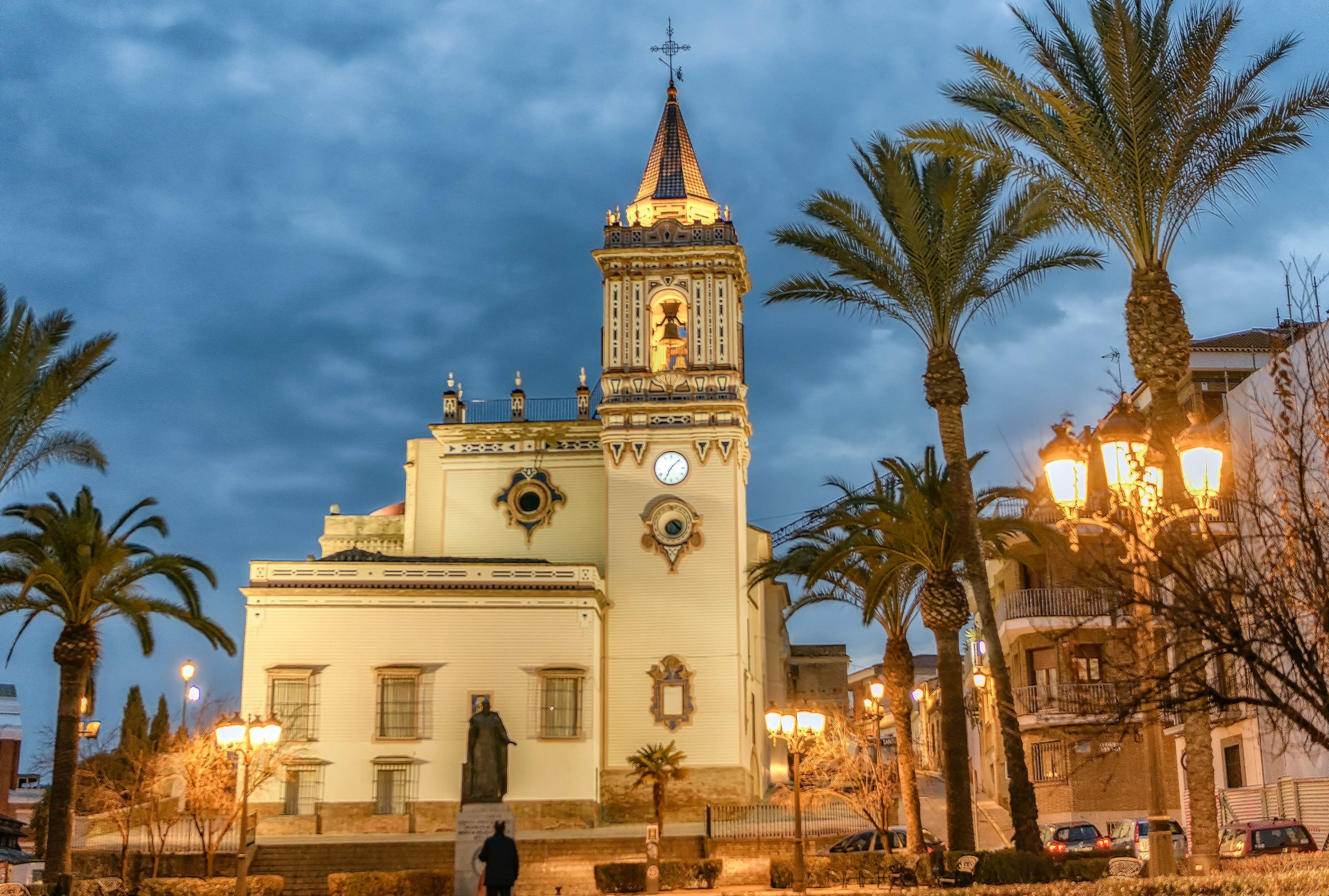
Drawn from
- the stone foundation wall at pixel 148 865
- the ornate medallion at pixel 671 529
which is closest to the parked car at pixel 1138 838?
the ornate medallion at pixel 671 529

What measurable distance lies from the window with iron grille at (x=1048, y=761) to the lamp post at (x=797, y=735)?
13.2 metres

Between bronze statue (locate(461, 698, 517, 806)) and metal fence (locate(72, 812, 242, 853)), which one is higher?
bronze statue (locate(461, 698, 517, 806))

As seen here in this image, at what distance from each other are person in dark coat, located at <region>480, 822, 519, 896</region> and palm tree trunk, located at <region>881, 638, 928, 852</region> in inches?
489

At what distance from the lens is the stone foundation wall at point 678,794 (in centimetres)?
4472

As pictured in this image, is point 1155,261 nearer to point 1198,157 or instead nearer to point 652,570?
point 1198,157

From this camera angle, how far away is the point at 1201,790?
56.1ft

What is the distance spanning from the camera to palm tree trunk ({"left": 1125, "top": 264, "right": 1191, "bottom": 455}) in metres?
18.5

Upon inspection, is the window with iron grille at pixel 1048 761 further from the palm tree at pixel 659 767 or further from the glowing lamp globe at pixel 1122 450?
the glowing lamp globe at pixel 1122 450

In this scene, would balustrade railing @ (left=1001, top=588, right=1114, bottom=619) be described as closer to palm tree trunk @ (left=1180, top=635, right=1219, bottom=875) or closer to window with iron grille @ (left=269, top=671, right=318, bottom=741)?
window with iron grille @ (left=269, top=671, right=318, bottom=741)

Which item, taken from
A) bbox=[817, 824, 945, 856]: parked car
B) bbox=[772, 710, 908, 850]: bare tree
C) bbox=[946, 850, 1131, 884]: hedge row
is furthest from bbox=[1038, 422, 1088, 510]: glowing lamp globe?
bbox=[817, 824, 945, 856]: parked car

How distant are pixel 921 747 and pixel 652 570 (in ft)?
89.0

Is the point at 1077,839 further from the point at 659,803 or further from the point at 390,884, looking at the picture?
the point at 390,884

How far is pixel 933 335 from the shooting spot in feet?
89.2

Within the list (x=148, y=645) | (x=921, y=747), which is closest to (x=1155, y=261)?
(x=148, y=645)
